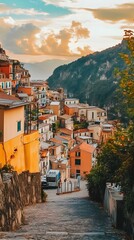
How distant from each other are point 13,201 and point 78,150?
2692 inches

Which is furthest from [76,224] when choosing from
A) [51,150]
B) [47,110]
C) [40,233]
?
[47,110]

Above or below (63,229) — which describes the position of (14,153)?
above

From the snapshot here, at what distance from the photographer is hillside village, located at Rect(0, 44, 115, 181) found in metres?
23.7

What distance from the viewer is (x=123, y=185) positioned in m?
12.1

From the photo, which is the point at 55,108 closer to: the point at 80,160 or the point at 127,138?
the point at 80,160

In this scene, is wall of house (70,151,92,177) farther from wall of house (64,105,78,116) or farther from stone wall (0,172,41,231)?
stone wall (0,172,41,231)

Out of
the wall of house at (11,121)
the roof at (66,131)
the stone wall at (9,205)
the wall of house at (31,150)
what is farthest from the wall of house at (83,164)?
the stone wall at (9,205)

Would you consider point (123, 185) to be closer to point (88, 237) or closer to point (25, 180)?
point (88, 237)

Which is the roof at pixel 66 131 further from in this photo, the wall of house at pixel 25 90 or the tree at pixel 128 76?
the tree at pixel 128 76

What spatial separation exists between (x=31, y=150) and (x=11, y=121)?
5131mm

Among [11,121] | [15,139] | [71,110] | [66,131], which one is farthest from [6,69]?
[11,121]

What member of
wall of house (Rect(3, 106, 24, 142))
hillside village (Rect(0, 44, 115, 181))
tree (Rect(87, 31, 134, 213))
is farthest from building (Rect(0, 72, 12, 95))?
tree (Rect(87, 31, 134, 213))

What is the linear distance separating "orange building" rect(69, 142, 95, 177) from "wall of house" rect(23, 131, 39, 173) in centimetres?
5257

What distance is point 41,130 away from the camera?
83875 millimetres
